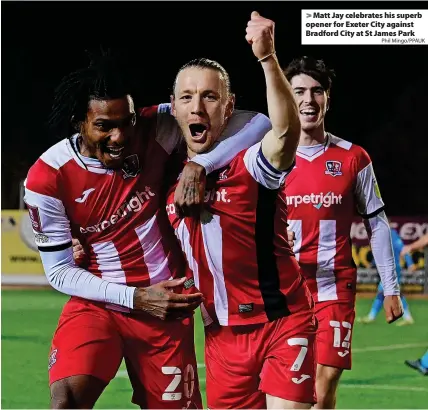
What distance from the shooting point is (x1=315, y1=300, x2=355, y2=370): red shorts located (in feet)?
16.9

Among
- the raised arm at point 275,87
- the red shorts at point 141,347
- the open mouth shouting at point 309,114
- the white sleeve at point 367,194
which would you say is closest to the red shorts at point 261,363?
the red shorts at point 141,347

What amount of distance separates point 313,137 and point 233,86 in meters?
0.94

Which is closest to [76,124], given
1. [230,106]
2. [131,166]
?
[131,166]

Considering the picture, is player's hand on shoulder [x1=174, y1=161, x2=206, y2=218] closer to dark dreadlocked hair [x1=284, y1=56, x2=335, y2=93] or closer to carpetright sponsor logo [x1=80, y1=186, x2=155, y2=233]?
carpetright sponsor logo [x1=80, y1=186, x2=155, y2=233]

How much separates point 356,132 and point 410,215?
214 inches

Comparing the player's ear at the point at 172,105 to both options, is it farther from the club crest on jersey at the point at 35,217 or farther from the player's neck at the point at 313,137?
the player's neck at the point at 313,137

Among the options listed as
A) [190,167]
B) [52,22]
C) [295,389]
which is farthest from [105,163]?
[52,22]

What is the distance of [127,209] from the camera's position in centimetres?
443

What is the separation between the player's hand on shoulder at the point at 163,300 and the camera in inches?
170

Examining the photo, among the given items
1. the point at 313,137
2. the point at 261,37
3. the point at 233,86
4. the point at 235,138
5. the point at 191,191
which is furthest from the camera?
the point at 313,137

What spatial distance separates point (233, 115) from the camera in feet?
14.7

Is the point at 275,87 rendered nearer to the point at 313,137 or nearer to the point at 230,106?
the point at 230,106

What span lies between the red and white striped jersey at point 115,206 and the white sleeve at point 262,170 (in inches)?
22.0

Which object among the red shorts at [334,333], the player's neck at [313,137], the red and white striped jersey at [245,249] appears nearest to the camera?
the red and white striped jersey at [245,249]
